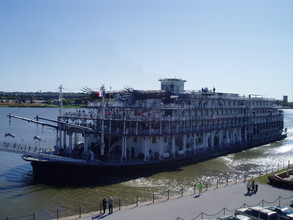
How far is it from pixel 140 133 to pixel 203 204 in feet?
51.4

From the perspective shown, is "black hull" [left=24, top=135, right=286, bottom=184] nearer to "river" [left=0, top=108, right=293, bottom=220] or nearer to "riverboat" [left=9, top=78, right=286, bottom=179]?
"riverboat" [left=9, top=78, right=286, bottom=179]

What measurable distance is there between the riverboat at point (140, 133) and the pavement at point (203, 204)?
11999 millimetres

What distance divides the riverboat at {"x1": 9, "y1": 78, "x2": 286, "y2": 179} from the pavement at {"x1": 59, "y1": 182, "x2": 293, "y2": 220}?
1200cm

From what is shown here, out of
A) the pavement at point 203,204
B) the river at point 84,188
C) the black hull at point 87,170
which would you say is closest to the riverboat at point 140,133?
the black hull at point 87,170

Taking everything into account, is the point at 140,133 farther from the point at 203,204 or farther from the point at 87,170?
the point at 203,204

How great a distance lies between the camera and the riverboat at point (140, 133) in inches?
1352

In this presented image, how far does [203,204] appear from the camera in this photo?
2303cm

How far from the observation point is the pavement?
66.9ft

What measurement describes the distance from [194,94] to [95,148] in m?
17.9

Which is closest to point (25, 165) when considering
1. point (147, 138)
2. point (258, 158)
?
point (147, 138)

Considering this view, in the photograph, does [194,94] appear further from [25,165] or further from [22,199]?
[22,199]

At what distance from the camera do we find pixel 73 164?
3306 centimetres

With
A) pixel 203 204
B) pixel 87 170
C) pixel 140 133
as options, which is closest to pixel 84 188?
pixel 87 170

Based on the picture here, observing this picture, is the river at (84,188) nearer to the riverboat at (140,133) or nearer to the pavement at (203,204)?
the riverboat at (140,133)
